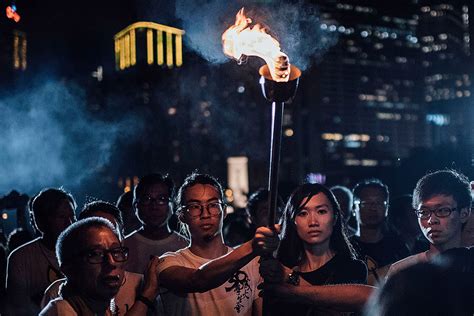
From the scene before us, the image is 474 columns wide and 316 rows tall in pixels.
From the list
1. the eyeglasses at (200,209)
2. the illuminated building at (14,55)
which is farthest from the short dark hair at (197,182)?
the illuminated building at (14,55)

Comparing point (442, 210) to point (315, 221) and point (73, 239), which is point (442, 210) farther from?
point (73, 239)

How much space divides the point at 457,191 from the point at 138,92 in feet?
265

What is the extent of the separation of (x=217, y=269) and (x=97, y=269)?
0.90 meters

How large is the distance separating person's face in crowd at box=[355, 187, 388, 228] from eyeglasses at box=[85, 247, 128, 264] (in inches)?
157

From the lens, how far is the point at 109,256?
376cm

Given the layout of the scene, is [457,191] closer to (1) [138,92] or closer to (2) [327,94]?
(1) [138,92]

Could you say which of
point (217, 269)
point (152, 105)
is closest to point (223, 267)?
point (217, 269)

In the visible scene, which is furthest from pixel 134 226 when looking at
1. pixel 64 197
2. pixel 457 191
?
pixel 457 191

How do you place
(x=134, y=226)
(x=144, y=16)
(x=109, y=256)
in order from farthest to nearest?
(x=144, y=16) < (x=134, y=226) < (x=109, y=256)

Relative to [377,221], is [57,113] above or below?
above

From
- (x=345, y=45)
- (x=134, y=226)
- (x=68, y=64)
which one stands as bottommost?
(x=134, y=226)

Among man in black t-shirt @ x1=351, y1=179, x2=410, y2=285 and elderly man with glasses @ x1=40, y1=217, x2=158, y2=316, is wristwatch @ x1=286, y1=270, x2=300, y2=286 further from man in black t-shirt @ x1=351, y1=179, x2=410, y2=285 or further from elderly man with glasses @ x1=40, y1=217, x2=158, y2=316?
man in black t-shirt @ x1=351, y1=179, x2=410, y2=285

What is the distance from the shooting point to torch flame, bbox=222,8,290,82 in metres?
3.66

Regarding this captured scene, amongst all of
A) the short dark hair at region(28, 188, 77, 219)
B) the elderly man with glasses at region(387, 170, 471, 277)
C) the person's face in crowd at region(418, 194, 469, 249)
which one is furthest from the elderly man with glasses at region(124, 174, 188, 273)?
the person's face in crowd at region(418, 194, 469, 249)
